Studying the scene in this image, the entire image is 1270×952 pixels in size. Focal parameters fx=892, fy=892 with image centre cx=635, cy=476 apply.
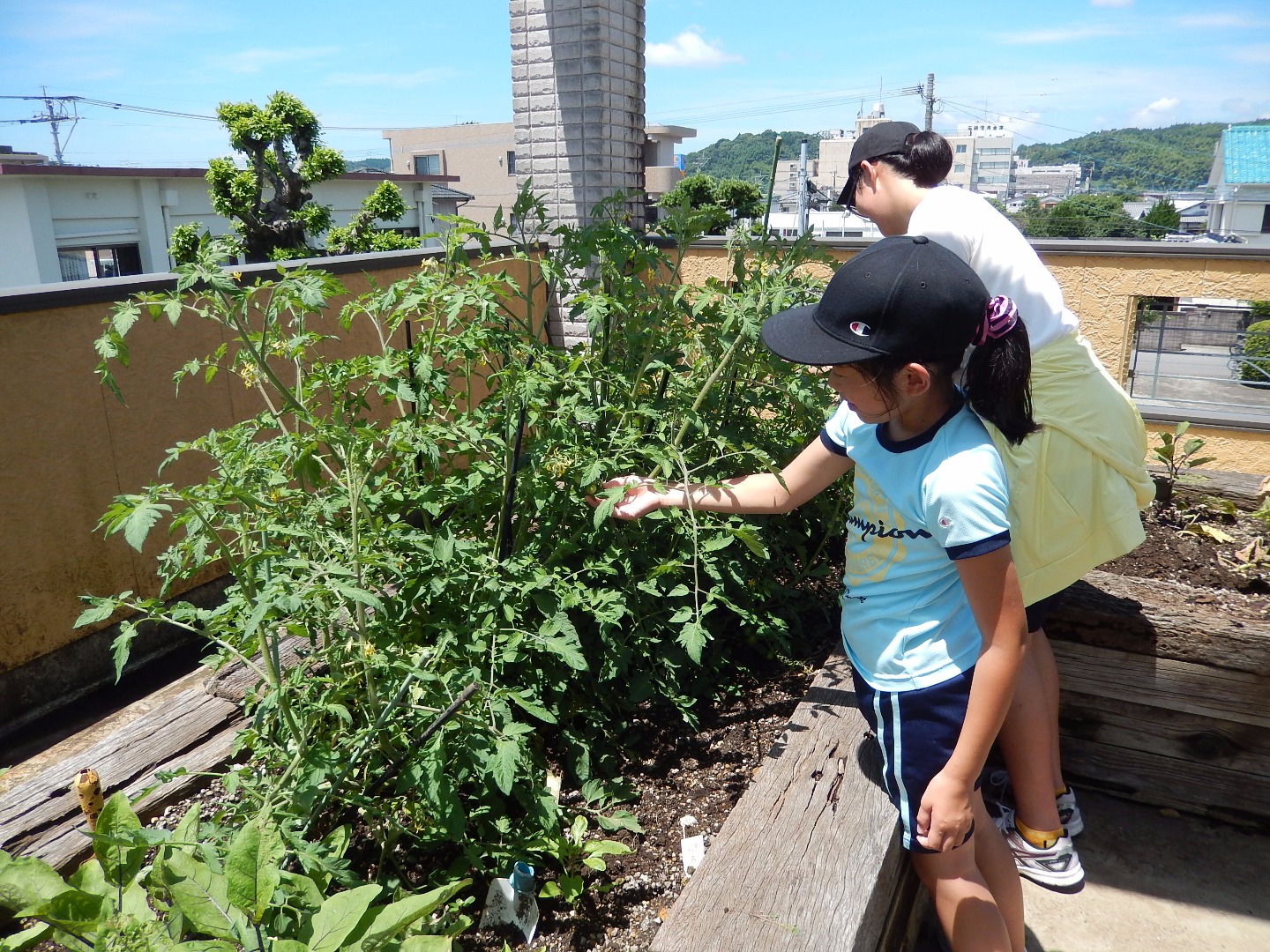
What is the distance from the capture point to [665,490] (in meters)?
1.97

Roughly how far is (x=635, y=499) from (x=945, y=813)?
876mm

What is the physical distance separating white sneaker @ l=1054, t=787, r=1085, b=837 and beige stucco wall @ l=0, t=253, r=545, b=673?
3042 millimetres

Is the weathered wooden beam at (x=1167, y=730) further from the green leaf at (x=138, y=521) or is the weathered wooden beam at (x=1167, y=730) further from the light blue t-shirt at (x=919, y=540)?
the green leaf at (x=138, y=521)

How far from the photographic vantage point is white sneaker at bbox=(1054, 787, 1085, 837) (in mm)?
2316

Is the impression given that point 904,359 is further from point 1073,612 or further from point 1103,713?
point 1103,713

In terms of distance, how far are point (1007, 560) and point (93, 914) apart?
1.39 meters

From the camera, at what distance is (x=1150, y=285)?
612cm

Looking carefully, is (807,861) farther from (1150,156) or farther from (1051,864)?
(1150,156)

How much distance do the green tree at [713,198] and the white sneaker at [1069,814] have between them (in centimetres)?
176

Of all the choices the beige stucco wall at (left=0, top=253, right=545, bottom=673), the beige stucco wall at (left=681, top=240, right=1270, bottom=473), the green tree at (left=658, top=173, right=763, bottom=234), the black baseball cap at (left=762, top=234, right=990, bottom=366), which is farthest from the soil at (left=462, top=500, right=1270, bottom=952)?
the beige stucco wall at (left=681, top=240, right=1270, bottom=473)

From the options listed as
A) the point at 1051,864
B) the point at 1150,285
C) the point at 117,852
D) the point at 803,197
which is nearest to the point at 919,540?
the point at 1051,864

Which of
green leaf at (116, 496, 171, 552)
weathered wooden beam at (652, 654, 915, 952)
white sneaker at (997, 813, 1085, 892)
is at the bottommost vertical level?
white sneaker at (997, 813, 1085, 892)

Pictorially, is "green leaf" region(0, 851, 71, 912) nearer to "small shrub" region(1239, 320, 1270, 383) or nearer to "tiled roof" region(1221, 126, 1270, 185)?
"small shrub" region(1239, 320, 1270, 383)

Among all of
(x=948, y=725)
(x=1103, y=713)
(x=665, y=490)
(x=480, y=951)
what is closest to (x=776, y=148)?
(x=665, y=490)
